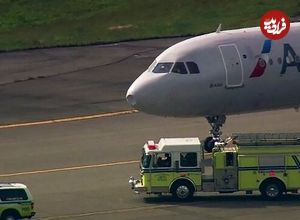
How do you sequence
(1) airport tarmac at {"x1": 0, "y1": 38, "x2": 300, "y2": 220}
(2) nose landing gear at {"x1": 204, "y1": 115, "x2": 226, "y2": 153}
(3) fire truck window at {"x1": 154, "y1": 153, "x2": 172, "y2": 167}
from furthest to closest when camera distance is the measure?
(2) nose landing gear at {"x1": 204, "y1": 115, "x2": 226, "y2": 153}
(3) fire truck window at {"x1": 154, "y1": 153, "x2": 172, "y2": 167}
(1) airport tarmac at {"x1": 0, "y1": 38, "x2": 300, "y2": 220}

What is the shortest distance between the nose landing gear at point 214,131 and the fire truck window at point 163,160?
744 cm

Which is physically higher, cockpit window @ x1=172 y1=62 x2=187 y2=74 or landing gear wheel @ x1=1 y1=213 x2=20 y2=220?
cockpit window @ x1=172 y1=62 x2=187 y2=74

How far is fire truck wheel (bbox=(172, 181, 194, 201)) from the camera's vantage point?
48781mm

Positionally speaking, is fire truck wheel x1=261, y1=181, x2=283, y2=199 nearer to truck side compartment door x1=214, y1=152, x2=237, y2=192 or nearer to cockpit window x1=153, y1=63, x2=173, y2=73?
truck side compartment door x1=214, y1=152, x2=237, y2=192

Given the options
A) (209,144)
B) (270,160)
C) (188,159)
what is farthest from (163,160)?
(209,144)

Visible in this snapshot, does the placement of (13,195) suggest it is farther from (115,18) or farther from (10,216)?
(115,18)

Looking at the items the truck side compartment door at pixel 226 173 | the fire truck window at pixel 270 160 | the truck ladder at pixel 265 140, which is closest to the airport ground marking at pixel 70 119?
the truck ladder at pixel 265 140

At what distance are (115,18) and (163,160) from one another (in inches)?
1987

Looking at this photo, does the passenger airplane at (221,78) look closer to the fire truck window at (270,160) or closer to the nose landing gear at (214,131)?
the nose landing gear at (214,131)

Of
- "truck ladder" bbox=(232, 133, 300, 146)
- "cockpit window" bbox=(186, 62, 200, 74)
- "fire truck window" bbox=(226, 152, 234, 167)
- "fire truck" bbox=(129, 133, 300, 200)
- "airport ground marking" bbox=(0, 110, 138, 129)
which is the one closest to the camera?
"fire truck" bbox=(129, 133, 300, 200)

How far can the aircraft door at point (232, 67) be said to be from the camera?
55031 mm

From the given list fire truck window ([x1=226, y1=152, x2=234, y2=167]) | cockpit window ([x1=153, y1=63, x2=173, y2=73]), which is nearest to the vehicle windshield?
fire truck window ([x1=226, y1=152, x2=234, y2=167])

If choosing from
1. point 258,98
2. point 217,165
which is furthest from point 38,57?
point 217,165

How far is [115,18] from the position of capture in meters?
99.0
